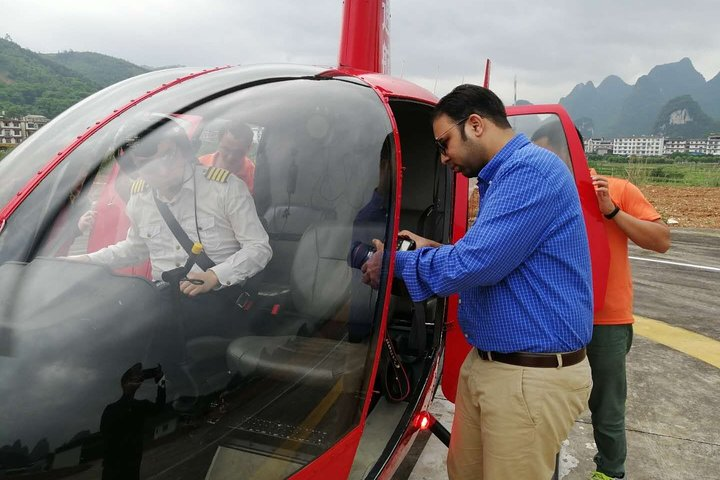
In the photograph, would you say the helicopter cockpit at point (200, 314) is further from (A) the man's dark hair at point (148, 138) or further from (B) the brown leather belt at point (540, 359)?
(B) the brown leather belt at point (540, 359)

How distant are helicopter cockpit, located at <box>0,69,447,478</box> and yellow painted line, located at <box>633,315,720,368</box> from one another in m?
4.00

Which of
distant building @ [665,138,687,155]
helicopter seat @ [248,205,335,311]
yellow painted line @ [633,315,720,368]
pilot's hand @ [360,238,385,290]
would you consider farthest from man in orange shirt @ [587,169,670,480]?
distant building @ [665,138,687,155]

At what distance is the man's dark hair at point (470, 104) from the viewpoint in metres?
1.60

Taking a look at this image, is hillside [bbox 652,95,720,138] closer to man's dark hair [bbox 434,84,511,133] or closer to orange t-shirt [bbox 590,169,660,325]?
orange t-shirt [bbox 590,169,660,325]

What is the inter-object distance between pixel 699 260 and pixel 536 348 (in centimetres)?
868

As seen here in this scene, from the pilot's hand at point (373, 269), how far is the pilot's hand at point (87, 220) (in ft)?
2.54

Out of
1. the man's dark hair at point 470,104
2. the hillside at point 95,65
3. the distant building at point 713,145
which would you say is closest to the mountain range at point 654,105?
the distant building at point 713,145

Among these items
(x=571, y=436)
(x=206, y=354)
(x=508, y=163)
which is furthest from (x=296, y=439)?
(x=571, y=436)

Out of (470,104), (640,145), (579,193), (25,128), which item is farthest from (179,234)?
(640,145)

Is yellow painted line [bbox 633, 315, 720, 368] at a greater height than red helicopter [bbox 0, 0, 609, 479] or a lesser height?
lesser

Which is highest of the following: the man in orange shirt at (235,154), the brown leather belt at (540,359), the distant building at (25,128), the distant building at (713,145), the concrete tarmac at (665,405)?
the distant building at (713,145)

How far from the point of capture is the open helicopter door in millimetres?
2336

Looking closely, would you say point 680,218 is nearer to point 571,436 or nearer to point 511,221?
point 571,436

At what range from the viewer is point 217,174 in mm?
1787
